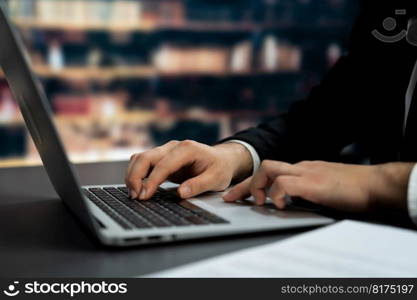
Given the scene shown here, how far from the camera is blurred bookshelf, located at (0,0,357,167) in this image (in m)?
3.17

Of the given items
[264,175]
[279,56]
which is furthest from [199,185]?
[279,56]

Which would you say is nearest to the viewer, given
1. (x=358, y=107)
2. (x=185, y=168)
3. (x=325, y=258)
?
(x=325, y=258)

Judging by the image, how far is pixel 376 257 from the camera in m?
0.59

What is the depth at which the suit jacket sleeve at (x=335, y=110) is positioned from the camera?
132 cm

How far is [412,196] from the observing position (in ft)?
2.49

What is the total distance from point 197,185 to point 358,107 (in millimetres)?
641

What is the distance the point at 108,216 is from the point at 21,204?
24cm

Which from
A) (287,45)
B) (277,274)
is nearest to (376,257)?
(277,274)

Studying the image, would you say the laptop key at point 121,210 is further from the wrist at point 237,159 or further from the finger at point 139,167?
the wrist at point 237,159

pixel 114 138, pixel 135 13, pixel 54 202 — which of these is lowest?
pixel 114 138

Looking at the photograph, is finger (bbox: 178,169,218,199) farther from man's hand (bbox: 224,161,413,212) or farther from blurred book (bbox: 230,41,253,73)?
blurred book (bbox: 230,41,253,73)

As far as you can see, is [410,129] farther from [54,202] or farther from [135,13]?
[135,13]

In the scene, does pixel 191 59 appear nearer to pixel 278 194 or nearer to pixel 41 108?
pixel 278 194

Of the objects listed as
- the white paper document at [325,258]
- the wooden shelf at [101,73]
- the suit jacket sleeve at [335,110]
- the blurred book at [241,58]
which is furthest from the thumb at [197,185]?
the blurred book at [241,58]
